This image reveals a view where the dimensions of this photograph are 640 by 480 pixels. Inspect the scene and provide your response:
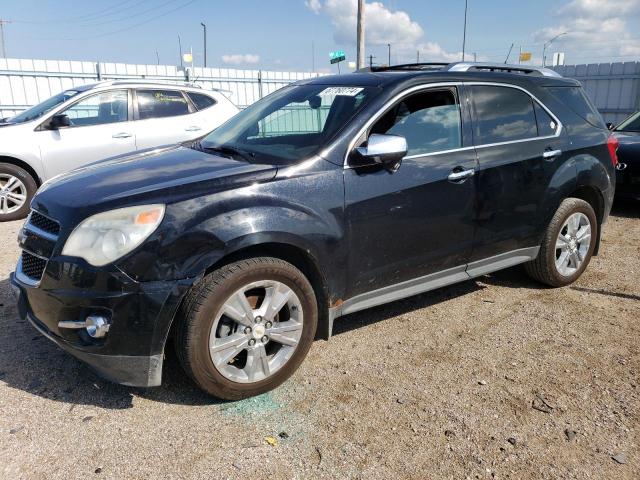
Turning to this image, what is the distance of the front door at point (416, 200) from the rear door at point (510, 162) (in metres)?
0.14

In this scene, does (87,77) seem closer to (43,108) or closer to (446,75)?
(43,108)

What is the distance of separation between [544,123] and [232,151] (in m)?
2.54

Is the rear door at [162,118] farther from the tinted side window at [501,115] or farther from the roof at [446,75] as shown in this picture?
the tinted side window at [501,115]

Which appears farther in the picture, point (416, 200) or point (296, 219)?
point (416, 200)

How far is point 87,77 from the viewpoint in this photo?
13875 mm

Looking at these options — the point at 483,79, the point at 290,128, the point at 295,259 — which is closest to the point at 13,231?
the point at 290,128

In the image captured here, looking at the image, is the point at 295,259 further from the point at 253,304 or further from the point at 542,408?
the point at 542,408

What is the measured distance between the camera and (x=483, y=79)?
3957mm

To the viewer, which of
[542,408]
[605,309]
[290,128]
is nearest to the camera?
[542,408]

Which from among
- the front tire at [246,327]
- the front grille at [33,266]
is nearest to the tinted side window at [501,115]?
the front tire at [246,327]

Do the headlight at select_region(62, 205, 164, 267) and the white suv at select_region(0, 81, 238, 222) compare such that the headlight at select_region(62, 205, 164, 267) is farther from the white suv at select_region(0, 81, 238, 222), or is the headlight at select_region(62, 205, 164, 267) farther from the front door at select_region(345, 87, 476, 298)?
the white suv at select_region(0, 81, 238, 222)

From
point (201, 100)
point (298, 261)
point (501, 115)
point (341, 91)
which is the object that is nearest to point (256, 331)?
point (298, 261)

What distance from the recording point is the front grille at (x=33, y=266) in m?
2.83

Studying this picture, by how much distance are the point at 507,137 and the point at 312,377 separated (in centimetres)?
232
